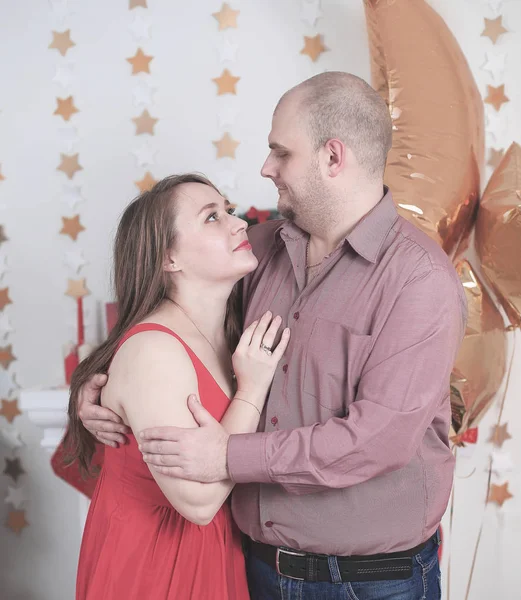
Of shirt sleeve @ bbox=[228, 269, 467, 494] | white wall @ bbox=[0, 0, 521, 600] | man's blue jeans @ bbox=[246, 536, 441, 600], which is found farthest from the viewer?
white wall @ bbox=[0, 0, 521, 600]

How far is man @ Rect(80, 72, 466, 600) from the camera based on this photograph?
4.19ft

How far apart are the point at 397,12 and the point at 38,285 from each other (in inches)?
59.3

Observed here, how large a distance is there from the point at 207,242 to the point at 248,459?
0.48m

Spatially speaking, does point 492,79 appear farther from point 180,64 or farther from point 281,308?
point 281,308

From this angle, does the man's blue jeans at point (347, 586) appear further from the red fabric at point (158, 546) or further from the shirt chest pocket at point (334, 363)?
the shirt chest pocket at point (334, 363)

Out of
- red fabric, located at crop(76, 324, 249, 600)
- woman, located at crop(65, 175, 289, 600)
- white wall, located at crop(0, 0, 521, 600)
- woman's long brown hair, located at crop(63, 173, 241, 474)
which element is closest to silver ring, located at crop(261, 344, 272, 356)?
woman, located at crop(65, 175, 289, 600)

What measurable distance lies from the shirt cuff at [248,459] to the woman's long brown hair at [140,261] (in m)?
0.38

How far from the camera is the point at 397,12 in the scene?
1.95 meters

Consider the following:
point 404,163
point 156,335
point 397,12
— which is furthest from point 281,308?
point 397,12

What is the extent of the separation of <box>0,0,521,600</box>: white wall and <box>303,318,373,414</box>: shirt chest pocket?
1148 mm

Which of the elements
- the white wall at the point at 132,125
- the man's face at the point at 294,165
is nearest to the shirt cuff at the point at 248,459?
the man's face at the point at 294,165

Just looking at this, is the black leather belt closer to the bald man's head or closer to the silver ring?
the silver ring

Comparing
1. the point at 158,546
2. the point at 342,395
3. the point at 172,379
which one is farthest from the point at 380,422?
the point at 158,546

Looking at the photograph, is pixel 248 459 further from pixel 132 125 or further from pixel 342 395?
pixel 132 125
